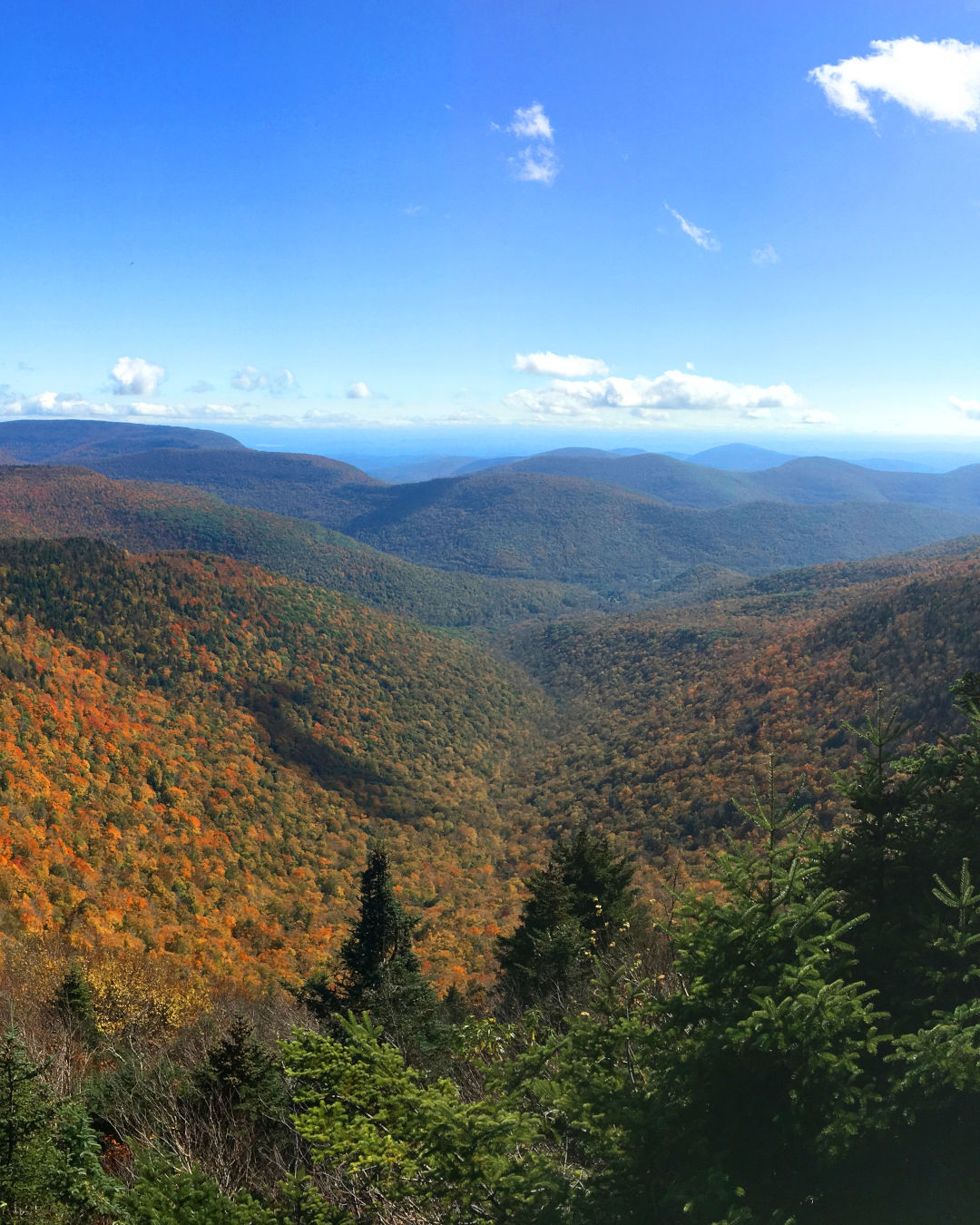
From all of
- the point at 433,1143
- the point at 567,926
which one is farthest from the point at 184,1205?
the point at 567,926

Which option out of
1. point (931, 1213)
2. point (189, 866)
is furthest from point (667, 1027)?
point (189, 866)

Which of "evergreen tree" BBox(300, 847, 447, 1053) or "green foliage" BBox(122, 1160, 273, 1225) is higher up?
"green foliage" BBox(122, 1160, 273, 1225)

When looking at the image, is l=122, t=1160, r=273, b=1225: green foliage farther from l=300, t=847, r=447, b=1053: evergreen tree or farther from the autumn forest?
l=300, t=847, r=447, b=1053: evergreen tree

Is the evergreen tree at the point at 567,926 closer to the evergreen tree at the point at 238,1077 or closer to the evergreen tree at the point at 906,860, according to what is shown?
the evergreen tree at the point at 238,1077

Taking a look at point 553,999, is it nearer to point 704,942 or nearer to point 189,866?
point 704,942

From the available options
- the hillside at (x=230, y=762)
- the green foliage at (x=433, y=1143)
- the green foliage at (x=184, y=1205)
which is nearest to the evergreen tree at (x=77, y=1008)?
the hillside at (x=230, y=762)

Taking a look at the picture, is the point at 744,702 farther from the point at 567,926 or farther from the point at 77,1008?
the point at 77,1008

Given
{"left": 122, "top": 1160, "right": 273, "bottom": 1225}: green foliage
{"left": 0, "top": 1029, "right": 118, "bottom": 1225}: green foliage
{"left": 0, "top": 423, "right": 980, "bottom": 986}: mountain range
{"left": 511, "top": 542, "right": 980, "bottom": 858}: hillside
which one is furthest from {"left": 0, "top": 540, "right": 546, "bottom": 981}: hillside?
{"left": 122, "top": 1160, "right": 273, "bottom": 1225}: green foliage
